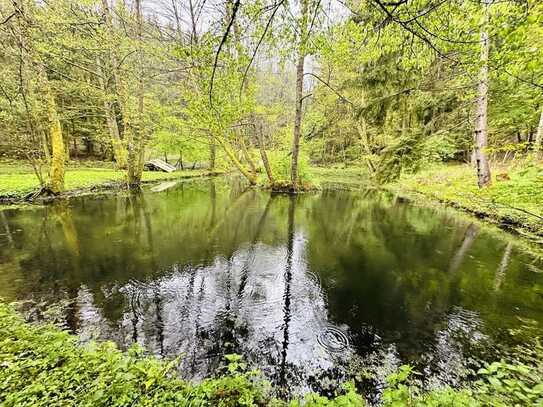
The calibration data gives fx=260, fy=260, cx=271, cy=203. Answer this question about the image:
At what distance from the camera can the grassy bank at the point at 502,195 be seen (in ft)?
18.3

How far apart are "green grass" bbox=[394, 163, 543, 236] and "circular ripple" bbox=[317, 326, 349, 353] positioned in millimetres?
2725

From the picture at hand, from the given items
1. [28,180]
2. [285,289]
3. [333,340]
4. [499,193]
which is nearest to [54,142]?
[28,180]

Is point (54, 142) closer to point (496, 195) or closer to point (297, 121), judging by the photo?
point (297, 121)

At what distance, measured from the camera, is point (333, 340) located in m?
3.38

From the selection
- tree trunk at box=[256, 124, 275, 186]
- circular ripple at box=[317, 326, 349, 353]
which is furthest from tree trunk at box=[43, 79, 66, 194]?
circular ripple at box=[317, 326, 349, 353]

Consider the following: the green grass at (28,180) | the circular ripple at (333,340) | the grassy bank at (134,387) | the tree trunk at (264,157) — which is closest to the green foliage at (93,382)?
the grassy bank at (134,387)

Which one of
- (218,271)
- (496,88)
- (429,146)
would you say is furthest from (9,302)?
(496,88)

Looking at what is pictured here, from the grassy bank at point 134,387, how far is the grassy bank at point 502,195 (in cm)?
222

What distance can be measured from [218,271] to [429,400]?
3.96 meters

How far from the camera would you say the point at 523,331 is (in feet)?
11.7

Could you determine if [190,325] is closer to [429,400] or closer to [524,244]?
[429,400]

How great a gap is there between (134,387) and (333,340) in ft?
7.61

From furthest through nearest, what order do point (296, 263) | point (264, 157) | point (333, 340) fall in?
point (264, 157), point (296, 263), point (333, 340)

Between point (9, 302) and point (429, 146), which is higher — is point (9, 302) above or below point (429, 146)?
below
